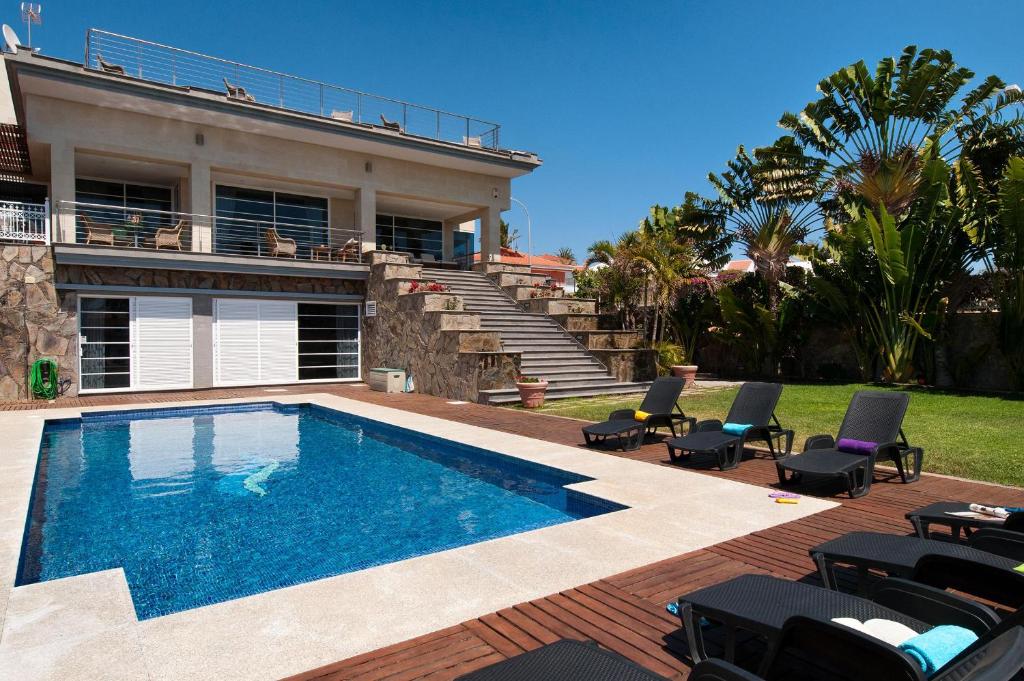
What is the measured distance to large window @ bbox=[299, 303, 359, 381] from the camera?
1995cm

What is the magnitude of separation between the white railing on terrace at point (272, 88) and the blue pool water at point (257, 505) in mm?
10801

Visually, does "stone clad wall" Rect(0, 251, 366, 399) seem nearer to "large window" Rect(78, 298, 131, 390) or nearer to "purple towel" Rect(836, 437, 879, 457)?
"large window" Rect(78, 298, 131, 390)

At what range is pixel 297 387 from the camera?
19344 mm

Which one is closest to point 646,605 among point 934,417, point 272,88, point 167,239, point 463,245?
point 934,417

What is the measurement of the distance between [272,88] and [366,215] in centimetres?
465

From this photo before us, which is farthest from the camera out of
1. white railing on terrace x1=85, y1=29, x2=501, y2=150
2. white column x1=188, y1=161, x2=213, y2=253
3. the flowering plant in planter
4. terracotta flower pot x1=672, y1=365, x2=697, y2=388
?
terracotta flower pot x1=672, y1=365, x2=697, y2=388

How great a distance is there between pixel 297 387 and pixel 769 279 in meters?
15.4

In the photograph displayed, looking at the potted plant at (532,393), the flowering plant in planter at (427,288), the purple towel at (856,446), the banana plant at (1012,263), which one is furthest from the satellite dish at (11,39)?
the banana plant at (1012,263)

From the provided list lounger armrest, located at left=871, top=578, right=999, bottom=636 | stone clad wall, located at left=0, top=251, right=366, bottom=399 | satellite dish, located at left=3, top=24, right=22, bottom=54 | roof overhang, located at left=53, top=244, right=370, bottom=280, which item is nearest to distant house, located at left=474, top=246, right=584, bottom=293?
roof overhang, located at left=53, top=244, right=370, bottom=280

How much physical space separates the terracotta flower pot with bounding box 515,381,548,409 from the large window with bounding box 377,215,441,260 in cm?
1153

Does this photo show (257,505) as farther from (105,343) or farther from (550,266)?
(550,266)

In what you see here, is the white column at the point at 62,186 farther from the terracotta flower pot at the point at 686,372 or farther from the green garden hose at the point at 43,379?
the terracotta flower pot at the point at 686,372

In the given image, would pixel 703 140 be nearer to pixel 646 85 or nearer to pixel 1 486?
pixel 646 85

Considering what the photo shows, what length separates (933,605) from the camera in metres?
2.90
